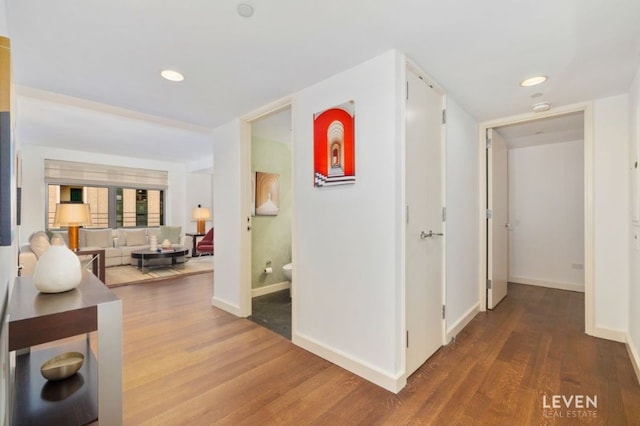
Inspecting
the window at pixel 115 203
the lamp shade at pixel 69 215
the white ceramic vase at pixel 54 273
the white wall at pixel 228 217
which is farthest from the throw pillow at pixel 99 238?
the white ceramic vase at pixel 54 273

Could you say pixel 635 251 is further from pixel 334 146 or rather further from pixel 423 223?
pixel 334 146

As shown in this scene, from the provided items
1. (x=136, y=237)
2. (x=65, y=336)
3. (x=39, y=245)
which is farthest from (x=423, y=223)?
(x=136, y=237)

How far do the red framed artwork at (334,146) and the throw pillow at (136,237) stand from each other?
578 cm

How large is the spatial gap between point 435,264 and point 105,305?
7.25ft

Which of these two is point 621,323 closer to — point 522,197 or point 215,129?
point 522,197

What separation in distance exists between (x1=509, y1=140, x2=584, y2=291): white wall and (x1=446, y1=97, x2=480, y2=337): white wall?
6.70ft

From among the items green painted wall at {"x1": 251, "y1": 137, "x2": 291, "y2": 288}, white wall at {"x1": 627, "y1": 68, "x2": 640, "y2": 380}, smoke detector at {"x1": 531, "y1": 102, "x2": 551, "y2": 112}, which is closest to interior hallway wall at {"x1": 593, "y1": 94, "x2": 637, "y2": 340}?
white wall at {"x1": 627, "y1": 68, "x2": 640, "y2": 380}

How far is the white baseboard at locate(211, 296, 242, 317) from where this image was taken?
3.21m

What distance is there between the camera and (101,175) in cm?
654

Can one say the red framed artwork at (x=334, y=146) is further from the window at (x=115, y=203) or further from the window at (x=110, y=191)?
the window at (x=110, y=191)

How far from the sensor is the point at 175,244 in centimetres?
686

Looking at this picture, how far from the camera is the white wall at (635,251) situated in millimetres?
2086

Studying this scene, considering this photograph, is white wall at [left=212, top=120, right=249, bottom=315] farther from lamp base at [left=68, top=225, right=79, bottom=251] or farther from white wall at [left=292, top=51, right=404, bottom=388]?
lamp base at [left=68, top=225, right=79, bottom=251]

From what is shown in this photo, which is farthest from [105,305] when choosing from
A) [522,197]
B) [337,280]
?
[522,197]
